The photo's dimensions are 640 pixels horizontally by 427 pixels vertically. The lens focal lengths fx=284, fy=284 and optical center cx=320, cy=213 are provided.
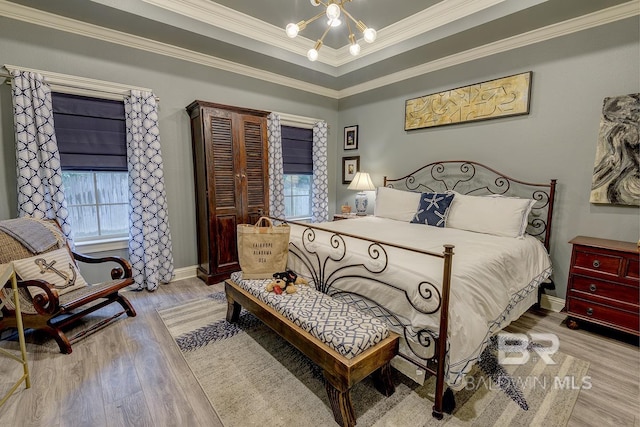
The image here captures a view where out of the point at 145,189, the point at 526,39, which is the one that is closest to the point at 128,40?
the point at 145,189

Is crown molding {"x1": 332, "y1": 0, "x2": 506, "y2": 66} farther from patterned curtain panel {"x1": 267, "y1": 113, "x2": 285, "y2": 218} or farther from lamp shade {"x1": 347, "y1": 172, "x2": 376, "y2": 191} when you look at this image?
lamp shade {"x1": 347, "y1": 172, "x2": 376, "y2": 191}

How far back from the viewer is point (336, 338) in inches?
58.4

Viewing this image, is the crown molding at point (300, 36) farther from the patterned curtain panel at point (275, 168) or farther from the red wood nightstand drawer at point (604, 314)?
the red wood nightstand drawer at point (604, 314)

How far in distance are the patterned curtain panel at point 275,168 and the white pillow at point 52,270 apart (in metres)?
2.25

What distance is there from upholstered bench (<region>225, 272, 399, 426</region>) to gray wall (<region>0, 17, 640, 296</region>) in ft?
7.45

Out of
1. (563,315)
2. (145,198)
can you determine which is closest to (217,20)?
(145,198)

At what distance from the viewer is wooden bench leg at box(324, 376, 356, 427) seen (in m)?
1.45

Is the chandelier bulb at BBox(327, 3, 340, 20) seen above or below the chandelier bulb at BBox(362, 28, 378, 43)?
above

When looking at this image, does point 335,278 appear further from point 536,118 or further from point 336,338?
point 536,118

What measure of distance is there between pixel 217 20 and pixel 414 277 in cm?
328

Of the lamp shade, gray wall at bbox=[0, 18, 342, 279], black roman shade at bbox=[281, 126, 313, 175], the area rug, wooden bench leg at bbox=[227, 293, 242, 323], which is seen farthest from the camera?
black roman shade at bbox=[281, 126, 313, 175]

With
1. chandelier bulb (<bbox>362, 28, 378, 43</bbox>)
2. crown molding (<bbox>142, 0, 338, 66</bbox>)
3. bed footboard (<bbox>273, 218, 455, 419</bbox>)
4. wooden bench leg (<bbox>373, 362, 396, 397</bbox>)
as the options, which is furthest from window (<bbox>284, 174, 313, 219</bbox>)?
wooden bench leg (<bbox>373, 362, 396, 397</bbox>)

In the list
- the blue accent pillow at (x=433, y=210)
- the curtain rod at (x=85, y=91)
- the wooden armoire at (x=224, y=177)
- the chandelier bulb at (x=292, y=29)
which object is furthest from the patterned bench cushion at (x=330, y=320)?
the curtain rod at (x=85, y=91)

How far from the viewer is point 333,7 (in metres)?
1.84
